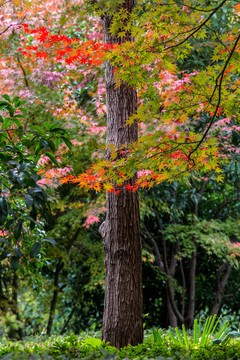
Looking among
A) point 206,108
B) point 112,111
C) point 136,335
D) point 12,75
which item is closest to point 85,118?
point 12,75

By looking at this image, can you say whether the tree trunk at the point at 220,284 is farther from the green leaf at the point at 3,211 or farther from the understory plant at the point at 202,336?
the green leaf at the point at 3,211

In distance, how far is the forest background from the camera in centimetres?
567

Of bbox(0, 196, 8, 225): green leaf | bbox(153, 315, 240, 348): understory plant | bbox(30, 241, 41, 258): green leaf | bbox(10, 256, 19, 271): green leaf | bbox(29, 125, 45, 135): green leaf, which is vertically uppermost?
bbox(29, 125, 45, 135): green leaf

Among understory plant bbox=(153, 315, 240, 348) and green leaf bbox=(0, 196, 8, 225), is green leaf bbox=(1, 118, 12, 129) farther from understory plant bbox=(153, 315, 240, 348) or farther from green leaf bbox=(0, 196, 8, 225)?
understory plant bbox=(153, 315, 240, 348)

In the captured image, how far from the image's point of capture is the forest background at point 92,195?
5672 millimetres

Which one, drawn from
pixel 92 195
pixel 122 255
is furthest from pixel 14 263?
pixel 92 195

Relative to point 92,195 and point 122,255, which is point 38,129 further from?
point 92,195

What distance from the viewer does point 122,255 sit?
353 cm

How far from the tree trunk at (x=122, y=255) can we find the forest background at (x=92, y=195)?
0.23 m

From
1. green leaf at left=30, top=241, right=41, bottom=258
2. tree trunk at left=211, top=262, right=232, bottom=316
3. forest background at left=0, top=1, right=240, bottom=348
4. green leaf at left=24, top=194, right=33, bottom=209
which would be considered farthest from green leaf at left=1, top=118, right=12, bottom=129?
tree trunk at left=211, top=262, right=232, bottom=316

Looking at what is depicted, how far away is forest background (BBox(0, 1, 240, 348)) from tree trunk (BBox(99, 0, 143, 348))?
0.23 m

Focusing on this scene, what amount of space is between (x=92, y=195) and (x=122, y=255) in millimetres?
3605

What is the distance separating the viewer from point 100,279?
6.68 m

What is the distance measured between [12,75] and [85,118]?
1.30 metres
